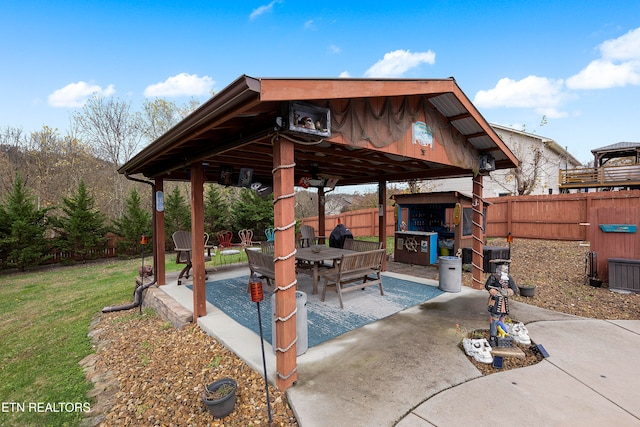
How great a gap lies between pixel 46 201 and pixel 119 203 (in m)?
3.17

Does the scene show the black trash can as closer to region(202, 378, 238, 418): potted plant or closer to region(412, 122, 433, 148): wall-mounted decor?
region(412, 122, 433, 148): wall-mounted decor

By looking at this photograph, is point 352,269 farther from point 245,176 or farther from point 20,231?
point 20,231

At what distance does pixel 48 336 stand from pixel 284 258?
5165 mm

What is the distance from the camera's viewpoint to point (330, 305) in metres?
4.86

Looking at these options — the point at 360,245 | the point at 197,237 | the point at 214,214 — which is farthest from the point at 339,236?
the point at 214,214

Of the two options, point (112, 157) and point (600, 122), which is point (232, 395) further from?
point (600, 122)

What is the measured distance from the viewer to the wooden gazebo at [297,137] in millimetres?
2529

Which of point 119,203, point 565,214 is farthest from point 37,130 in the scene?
point 565,214

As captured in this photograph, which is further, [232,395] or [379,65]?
[379,65]

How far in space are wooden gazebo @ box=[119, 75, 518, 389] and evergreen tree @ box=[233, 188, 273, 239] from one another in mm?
8427

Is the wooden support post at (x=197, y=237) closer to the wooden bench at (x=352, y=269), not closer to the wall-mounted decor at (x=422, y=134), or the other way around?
the wooden bench at (x=352, y=269)

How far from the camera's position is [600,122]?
14.6 meters

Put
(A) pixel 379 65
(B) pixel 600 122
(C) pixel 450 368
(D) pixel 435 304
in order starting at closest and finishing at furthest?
(C) pixel 450 368, (D) pixel 435 304, (B) pixel 600 122, (A) pixel 379 65

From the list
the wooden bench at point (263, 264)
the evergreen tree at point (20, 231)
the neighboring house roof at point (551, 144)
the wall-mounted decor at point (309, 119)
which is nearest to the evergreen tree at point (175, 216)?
the evergreen tree at point (20, 231)
